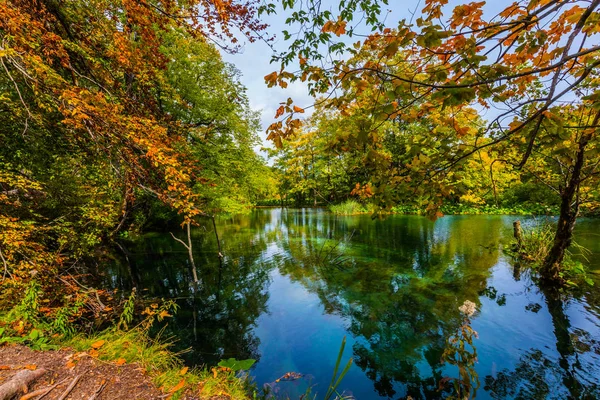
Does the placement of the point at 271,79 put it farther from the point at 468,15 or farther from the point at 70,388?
the point at 70,388

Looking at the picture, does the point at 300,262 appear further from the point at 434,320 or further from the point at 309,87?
the point at 309,87

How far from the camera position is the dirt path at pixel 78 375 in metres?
2.28

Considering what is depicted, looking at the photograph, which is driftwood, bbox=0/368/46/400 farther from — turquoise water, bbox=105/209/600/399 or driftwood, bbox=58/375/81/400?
turquoise water, bbox=105/209/600/399

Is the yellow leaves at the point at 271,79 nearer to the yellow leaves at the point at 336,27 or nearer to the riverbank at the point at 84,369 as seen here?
the yellow leaves at the point at 336,27

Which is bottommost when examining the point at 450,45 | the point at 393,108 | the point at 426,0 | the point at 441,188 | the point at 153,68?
the point at 441,188

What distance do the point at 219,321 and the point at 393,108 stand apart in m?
5.97

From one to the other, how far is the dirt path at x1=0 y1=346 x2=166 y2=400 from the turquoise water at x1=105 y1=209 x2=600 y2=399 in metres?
1.97

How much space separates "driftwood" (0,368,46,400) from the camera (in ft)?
6.50

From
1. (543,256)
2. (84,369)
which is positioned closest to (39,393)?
(84,369)

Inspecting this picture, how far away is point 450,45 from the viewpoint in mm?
2484

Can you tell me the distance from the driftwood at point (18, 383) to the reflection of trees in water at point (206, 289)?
2.51 m

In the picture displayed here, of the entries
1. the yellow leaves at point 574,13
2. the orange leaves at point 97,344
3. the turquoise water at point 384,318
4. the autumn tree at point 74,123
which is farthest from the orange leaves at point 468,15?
the orange leaves at point 97,344

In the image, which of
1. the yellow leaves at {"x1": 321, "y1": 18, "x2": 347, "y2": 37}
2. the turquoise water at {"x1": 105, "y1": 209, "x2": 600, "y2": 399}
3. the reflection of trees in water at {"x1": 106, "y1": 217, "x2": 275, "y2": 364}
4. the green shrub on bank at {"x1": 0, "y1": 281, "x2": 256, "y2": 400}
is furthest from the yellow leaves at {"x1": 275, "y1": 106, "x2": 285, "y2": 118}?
the reflection of trees in water at {"x1": 106, "y1": 217, "x2": 275, "y2": 364}

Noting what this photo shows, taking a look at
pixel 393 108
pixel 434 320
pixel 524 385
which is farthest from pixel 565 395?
pixel 393 108
